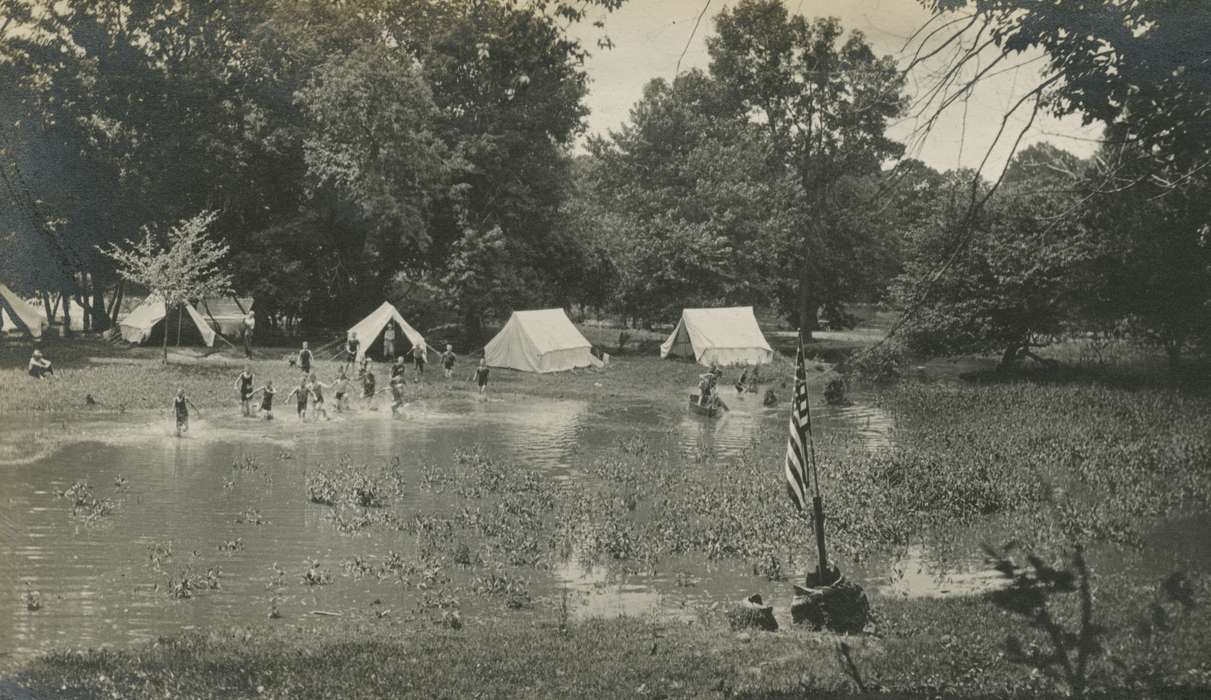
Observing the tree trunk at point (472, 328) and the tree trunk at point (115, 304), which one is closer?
the tree trunk at point (115, 304)

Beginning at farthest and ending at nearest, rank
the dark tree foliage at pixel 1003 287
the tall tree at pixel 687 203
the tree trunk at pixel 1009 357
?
the tall tree at pixel 687 203, the tree trunk at pixel 1009 357, the dark tree foliage at pixel 1003 287

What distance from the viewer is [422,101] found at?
106 ft

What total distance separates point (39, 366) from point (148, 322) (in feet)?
49.8

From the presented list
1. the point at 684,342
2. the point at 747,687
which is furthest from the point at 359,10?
the point at 747,687

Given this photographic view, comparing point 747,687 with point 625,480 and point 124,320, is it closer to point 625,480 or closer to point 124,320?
point 625,480

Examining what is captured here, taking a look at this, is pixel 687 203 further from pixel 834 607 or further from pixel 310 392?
pixel 834 607

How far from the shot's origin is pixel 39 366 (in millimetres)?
13906

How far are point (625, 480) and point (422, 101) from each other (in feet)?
67.7

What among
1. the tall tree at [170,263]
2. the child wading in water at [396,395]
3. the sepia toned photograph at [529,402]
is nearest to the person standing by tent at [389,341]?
the sepia toned photograph at [529,402]

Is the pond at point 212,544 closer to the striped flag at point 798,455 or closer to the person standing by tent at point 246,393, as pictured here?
the person standing by tent at point 246,393

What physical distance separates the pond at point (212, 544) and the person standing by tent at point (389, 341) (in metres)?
11.1

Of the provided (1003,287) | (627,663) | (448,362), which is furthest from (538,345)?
(627,663)

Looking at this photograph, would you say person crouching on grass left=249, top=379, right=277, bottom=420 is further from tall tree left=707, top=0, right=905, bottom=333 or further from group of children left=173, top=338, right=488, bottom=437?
tall tree left=707, top=0, right=905, bottom=333

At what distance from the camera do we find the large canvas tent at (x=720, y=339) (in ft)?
123
